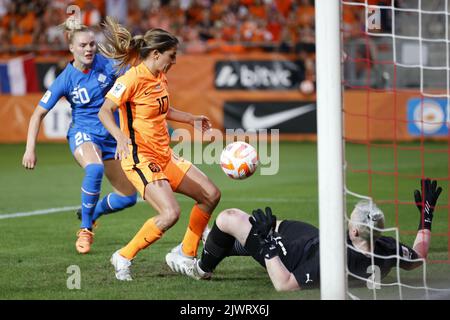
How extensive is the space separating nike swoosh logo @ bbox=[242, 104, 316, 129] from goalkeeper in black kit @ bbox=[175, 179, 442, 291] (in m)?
13.3

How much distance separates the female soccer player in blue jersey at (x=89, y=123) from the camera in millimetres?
8516

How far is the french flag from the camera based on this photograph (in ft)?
67.9

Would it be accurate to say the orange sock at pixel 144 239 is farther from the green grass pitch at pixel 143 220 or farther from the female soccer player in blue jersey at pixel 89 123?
the female soccer player in blue jersey at pixel 89 123

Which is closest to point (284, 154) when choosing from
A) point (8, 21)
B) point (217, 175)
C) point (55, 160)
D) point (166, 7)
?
point (217, 175)

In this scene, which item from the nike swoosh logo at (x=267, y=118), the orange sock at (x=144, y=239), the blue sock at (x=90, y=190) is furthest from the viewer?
the nike swoosh logo at (x=267, y=118)

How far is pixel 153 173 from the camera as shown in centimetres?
704

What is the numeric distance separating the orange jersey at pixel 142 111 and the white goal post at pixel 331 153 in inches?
82.1

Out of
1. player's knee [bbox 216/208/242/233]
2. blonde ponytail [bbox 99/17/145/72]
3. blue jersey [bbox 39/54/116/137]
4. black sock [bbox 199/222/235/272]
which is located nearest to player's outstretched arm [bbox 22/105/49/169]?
blue jersey [bbox 39/54/116/137]

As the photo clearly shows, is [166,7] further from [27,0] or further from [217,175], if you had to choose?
[217,175]

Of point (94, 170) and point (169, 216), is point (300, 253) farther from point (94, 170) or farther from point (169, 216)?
point (94, 170)

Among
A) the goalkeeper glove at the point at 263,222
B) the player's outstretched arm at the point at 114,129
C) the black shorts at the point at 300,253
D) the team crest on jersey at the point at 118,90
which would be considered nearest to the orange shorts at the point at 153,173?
the player's outstretched arm at the point at 114,129

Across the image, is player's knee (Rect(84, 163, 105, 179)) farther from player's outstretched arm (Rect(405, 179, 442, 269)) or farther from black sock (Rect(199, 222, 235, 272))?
player's outstretched arm (Rect(405, 179, 442, 269))

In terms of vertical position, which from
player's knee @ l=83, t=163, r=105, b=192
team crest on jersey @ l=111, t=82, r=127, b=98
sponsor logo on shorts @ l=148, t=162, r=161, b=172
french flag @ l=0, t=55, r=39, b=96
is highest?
french flag @ l=0, t=55, r=39, b=96

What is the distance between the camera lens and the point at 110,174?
29.3ft
